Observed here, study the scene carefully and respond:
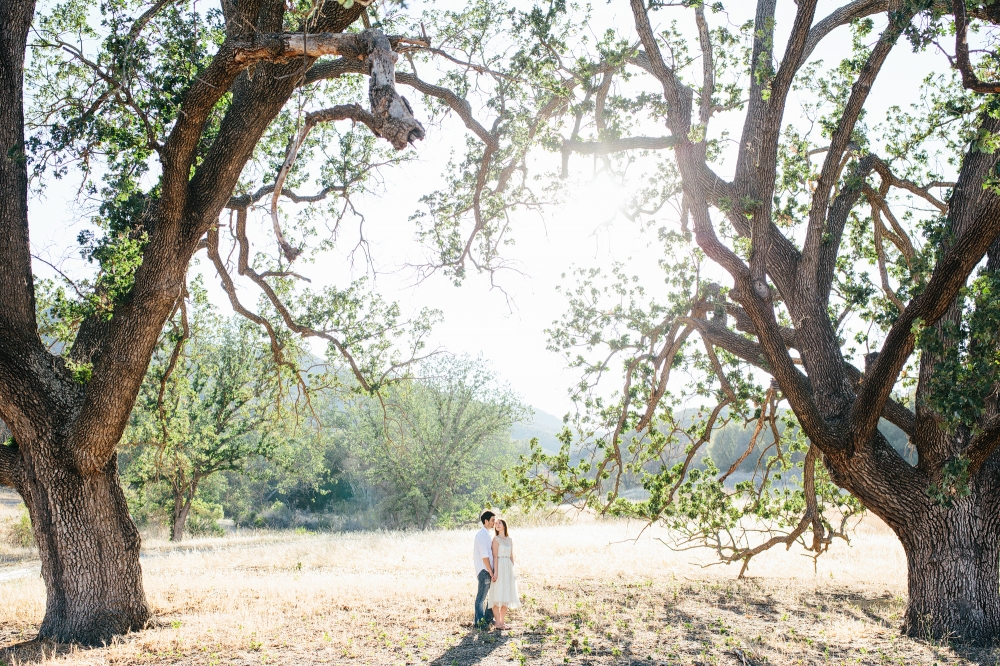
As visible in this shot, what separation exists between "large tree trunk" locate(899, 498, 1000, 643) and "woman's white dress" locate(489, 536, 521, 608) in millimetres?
4987

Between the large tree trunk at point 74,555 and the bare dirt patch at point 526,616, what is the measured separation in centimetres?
40

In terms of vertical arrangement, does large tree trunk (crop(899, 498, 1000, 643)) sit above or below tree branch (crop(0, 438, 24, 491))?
below

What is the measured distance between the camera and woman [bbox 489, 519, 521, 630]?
869 cm

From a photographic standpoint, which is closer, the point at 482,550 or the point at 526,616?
the point at 482,550

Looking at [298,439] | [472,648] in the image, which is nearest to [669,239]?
[472,648]

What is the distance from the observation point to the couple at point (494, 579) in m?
8.70

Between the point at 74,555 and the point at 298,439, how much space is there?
1723 centimetres

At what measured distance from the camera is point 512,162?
35.7 feet

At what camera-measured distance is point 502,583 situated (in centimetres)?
877

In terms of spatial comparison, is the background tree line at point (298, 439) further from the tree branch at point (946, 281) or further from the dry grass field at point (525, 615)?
the tree branch at point (946, 281)

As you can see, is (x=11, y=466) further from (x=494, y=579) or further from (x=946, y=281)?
(x=946, y=281)

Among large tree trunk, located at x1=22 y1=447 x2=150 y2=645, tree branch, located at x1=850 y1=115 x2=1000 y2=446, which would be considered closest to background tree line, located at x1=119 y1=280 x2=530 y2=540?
large tree trunk, located at x1=22 y1=447 x2=150 y2=645

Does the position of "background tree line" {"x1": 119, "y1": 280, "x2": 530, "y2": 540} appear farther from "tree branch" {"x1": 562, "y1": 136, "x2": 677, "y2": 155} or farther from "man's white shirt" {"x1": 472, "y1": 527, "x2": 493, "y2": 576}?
"tree branch" {"x1": 562, "y1": 136, "x2": 677, "y2": 155}

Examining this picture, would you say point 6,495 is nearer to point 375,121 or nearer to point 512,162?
point 512,162
